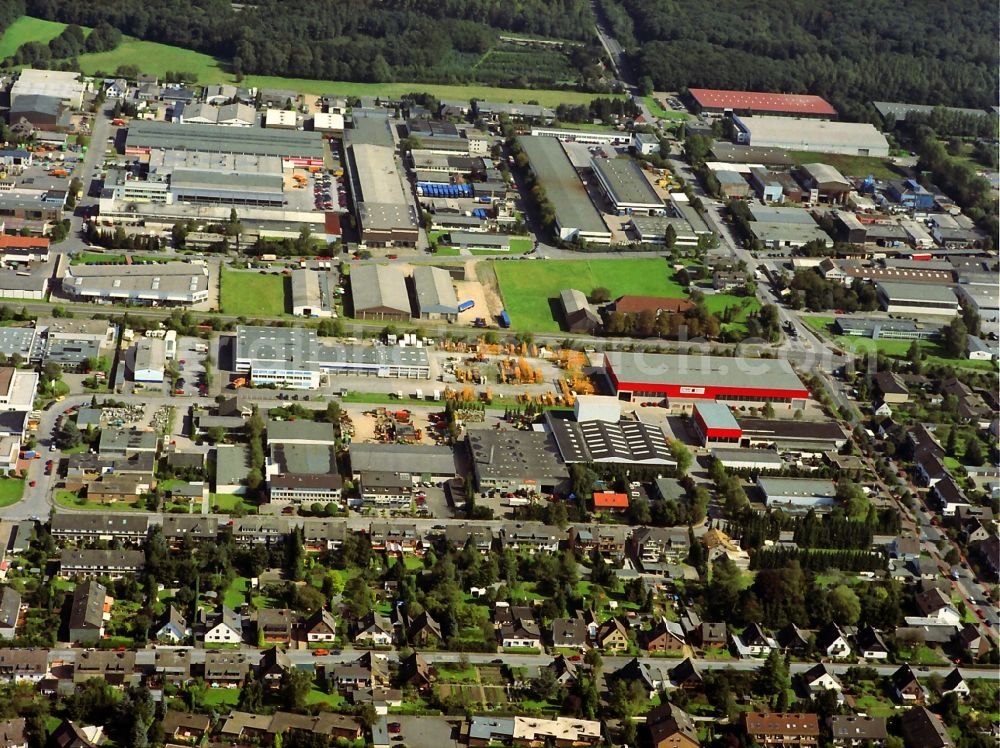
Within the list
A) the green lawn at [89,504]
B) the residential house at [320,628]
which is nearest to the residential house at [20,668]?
the residential house at [320,628]

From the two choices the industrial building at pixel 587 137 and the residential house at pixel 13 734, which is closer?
the residential house at pixel 13 734

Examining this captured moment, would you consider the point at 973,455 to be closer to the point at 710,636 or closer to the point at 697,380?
the point at 697,380

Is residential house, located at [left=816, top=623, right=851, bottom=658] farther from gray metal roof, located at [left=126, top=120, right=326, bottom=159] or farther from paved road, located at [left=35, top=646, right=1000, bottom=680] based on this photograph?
gray metal roof, located at [left=126, top=120, right=326, bottom=159]

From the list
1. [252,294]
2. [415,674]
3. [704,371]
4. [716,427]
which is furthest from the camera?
[252,294]

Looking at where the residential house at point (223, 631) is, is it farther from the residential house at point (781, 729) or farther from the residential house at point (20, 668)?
the residential house at point (781, 729)

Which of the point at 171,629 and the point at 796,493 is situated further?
the point at 796,493

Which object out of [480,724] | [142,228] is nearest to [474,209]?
[142,228]

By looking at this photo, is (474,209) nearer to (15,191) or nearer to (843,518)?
(15,191)

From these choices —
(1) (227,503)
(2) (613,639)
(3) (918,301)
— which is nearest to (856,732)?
(2) (613,639)
